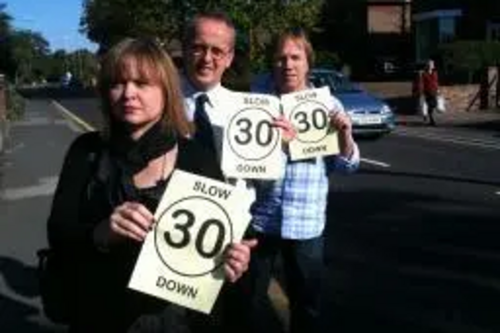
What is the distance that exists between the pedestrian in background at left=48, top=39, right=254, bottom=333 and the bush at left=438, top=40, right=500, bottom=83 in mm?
36488

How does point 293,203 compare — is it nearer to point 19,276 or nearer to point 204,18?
point 204,18

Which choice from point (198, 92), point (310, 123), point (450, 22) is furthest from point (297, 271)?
point (450, 22)

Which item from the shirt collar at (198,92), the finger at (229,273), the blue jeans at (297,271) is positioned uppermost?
the shirt collar at (198,92)

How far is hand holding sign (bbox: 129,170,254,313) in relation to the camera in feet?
10.4

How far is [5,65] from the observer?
59188 millimetres

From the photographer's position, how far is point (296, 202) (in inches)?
199

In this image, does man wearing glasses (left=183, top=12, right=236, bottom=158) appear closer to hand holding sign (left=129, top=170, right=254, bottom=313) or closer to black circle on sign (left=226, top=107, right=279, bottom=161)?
black circle on sign (left=226, top=107, right=279, bottom=161)

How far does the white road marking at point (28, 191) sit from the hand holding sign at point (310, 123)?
31.5 feet

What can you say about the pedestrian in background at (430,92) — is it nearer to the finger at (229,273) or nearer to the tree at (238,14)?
the tree at (238,14)

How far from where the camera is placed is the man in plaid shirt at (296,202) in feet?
16.4

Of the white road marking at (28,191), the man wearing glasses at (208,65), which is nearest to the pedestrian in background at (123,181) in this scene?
the man wearing glasses at (208,65)

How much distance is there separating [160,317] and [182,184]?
0.39 metres

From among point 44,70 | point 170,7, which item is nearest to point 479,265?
point 170,7

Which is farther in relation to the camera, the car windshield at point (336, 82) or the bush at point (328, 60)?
the bush at point (328, 60)
